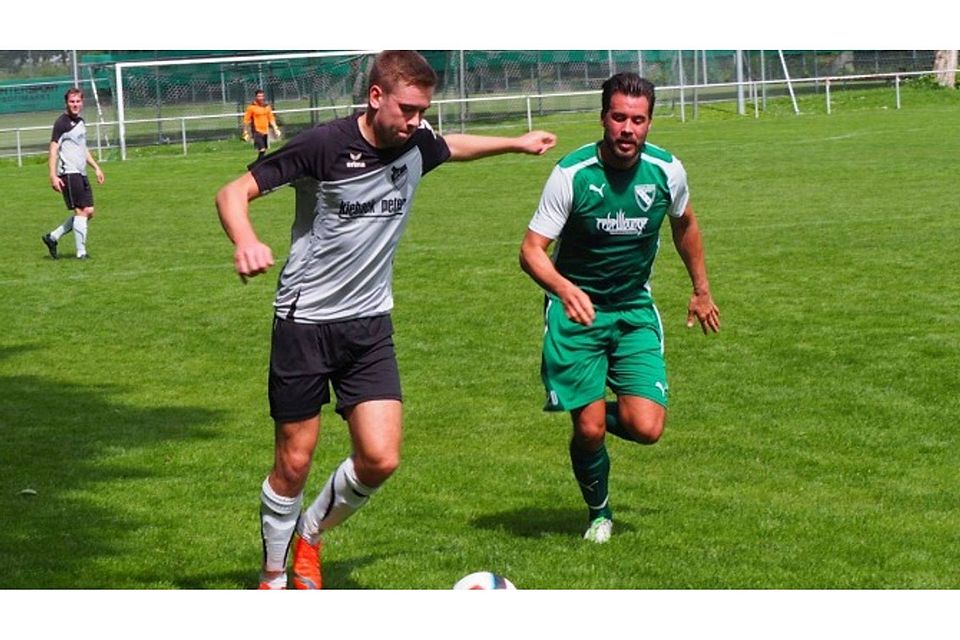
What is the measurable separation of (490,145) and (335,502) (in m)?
1.73

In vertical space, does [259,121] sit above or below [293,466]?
above

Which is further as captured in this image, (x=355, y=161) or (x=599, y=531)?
(x=599, y=531)

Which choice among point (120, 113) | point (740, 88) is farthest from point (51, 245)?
point (740, 88)

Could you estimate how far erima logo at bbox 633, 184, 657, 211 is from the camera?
7.59 metres

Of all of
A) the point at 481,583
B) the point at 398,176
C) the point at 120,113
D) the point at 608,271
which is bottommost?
the point at 481,583

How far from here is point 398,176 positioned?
6.55 metres

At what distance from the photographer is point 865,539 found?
7.67 m

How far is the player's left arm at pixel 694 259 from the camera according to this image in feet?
26.0

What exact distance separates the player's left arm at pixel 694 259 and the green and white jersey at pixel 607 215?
0.41ft

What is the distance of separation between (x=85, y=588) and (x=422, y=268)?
12.3 metres

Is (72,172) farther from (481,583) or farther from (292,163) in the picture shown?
(481,583)

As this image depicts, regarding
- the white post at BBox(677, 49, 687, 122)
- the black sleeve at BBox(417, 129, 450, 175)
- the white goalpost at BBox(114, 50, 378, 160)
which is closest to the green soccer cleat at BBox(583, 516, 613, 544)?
the black sleeve at BBox(417, 129, 450, 175)

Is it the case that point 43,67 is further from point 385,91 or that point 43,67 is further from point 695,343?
point 385,91

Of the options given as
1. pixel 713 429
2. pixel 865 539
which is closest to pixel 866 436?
pixel 713 429
